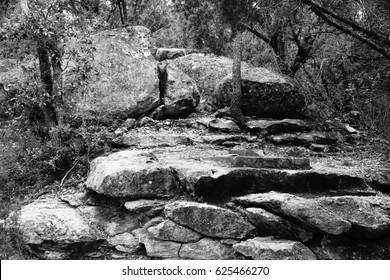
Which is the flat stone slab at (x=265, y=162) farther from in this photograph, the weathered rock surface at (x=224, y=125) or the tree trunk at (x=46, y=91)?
the tree trunk at (x=46, y=91)

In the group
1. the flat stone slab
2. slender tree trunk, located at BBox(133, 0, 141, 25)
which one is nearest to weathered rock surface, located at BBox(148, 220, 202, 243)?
the flat stone slab

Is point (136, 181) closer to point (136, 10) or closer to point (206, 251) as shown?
point (206, 251)

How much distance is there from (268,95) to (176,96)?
2471 mm

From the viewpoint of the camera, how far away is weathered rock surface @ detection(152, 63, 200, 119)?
1080 cm

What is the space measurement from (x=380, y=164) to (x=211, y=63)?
20.5 feet

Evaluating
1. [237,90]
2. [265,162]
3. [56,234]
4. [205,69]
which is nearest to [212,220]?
[265,162]

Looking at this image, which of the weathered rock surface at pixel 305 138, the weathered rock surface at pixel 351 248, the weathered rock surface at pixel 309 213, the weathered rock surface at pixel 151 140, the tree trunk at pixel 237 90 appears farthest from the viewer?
the tree trunk at pixel 237 90

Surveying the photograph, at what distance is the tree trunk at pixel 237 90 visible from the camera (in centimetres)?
1045

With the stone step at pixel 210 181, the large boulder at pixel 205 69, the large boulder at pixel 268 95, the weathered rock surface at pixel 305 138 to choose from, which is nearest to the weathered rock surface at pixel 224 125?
the large boulder at pixel 268 95

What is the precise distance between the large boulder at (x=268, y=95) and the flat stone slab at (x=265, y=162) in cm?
337

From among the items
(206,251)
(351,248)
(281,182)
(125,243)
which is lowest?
(351,248)

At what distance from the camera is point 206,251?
643cm

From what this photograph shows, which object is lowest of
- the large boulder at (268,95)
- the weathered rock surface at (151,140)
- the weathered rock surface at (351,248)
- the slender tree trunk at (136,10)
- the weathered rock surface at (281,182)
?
the weathered rock surface at (351,248)

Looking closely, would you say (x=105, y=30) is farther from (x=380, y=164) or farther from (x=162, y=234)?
(x=380, y=164)
